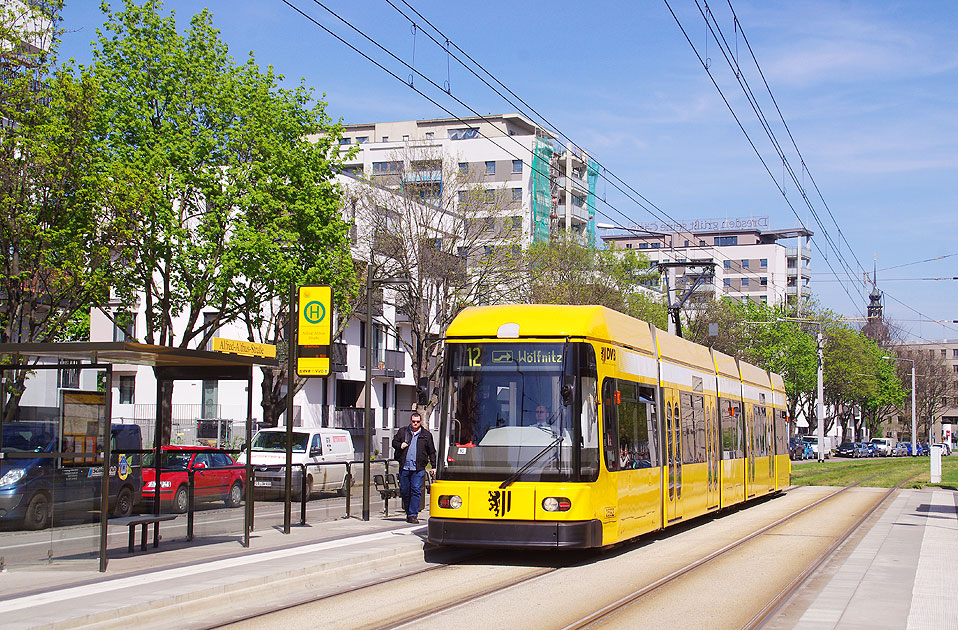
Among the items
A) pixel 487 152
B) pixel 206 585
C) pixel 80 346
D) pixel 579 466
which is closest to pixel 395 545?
pixel 579 466

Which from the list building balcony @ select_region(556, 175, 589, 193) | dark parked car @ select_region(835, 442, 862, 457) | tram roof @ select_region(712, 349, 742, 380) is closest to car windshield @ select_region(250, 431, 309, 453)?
tram roof @ select_region(712, 349, 742, 380)

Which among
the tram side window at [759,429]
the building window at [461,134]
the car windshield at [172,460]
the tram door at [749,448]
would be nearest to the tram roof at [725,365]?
the tram door at [749,448]

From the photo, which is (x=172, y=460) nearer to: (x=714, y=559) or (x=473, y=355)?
(x=473, y=355)

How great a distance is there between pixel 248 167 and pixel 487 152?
2126 inches

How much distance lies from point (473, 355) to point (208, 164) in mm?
20461

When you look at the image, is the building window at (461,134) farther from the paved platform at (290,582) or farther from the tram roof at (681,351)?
the paved platform at (290,582)

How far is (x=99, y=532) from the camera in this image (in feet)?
42.8

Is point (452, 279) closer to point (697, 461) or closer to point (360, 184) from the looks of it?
point (360, 184)

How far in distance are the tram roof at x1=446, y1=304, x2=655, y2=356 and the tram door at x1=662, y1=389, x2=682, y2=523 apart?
2873mm

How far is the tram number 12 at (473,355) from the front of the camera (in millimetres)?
14328

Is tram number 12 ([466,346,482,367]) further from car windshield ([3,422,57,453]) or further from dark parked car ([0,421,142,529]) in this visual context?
car windshield ([3,422,57,453])

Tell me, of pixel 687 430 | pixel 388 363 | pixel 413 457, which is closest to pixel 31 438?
pixel 413 457

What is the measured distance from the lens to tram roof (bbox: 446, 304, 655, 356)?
14.3 m

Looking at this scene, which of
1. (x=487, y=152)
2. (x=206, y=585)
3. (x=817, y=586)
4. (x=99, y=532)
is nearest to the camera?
(x=206, y=585)
